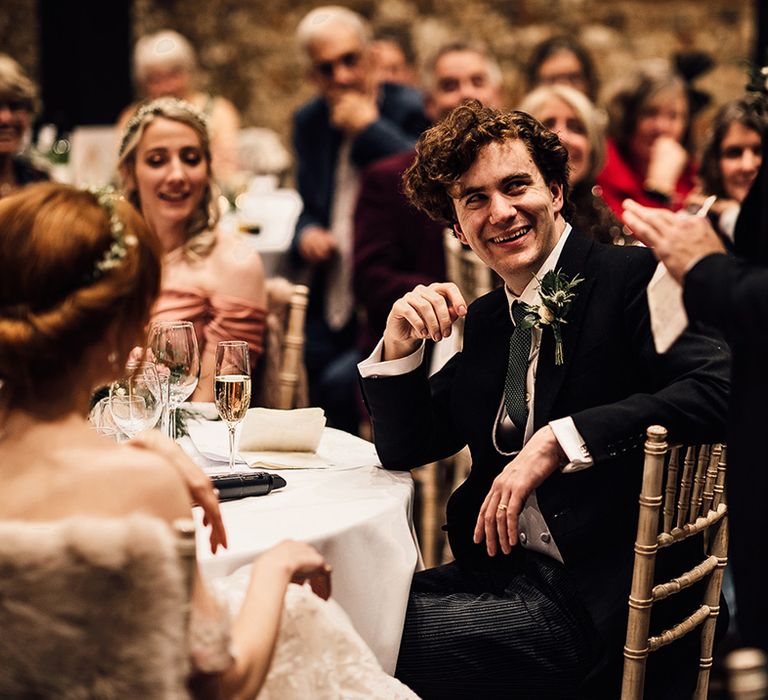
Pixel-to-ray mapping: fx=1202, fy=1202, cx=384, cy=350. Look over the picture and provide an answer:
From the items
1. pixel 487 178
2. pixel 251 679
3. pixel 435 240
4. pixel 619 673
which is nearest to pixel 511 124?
pixel 487 178

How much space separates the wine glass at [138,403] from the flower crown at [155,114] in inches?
58.4

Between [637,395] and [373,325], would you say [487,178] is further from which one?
[373,325]

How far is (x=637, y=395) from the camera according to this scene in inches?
89.7

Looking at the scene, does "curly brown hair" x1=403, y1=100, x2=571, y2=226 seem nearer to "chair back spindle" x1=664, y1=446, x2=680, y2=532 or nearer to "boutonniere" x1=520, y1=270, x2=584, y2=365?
"boutonniere" x1=520, y1=270, x2=584, y2=365

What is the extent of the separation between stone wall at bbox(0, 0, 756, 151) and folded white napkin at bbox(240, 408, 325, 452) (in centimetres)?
631

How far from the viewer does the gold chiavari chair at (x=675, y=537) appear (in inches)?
83.7

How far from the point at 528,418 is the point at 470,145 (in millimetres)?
576

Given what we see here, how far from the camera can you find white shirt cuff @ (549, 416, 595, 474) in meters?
2.21

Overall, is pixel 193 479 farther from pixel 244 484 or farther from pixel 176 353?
pixel 176 353

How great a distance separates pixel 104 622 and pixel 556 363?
1214 mm

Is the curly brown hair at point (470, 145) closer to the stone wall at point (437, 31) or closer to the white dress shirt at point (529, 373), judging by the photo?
the white dress shirt at point (529, 373)

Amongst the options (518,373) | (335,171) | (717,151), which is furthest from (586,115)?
(518,373)

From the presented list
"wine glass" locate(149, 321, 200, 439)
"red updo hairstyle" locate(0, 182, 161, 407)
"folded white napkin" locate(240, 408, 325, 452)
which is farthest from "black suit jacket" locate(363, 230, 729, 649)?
"red updo hairstyle" locate(0, 182, 161, 407)

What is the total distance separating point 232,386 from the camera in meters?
2.43
